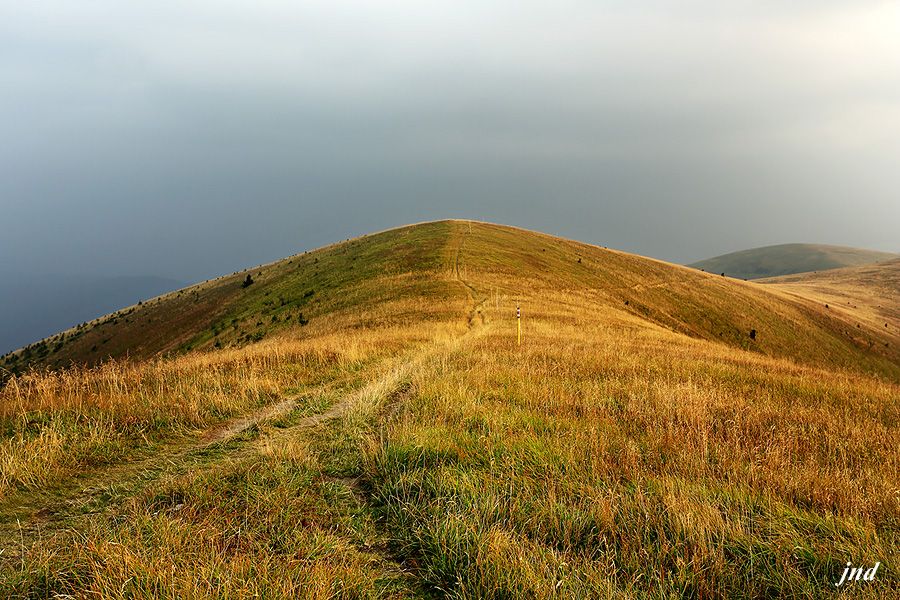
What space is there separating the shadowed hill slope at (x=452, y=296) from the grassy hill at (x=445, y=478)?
686 inches

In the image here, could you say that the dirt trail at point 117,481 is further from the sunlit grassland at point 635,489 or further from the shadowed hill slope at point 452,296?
the shadowed hill slope at point 452,296

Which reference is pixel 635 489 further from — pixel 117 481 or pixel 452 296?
pixel 452 296

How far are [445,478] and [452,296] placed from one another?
25.2 metres

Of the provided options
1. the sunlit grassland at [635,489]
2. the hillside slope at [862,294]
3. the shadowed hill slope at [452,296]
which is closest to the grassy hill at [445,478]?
the sunlit grassland at [635,489]

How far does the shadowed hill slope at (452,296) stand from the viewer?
3394 centimetres

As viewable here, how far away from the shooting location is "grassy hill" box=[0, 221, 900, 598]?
132 inches

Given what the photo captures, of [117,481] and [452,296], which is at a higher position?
[452,296]

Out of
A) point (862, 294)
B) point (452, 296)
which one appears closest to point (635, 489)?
point (452, 296)

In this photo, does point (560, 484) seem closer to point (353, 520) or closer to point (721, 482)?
point (721, 482)

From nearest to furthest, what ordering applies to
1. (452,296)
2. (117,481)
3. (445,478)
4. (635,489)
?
(635,489) → (445,478) → (117,481) → (452,296)

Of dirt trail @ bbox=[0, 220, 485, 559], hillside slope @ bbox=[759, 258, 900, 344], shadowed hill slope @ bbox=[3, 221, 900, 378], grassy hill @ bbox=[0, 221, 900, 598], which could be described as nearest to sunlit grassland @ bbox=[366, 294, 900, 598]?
grassy hill @ bbox=[0, 221, 900, 598]

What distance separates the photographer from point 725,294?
5291cm

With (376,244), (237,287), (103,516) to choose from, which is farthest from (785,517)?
(237,287)

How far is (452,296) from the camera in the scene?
98.3ft
